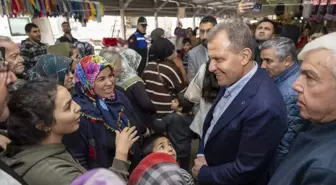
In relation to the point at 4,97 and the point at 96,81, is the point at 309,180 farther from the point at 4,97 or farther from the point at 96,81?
the point at 96,81

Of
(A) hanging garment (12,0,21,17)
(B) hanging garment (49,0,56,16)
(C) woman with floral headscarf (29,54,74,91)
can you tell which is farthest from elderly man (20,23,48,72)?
(C) woman with floral headscarf (29,54,74,91)

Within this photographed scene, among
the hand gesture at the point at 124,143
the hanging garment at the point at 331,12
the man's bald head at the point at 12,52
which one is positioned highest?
the hanging garment at the point at 331,12

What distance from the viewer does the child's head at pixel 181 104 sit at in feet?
8.89

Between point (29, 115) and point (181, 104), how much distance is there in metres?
1.76

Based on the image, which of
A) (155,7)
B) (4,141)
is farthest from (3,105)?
(155,7)

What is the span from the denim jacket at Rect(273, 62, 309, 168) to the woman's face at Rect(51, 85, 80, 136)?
4.46ft

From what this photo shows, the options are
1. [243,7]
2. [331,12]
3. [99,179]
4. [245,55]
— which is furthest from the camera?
[331,12]

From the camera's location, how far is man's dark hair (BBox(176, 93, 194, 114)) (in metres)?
2.70

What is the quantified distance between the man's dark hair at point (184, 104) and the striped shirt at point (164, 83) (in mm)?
221

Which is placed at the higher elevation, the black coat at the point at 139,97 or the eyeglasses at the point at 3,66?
the eyeglasses at the point at 3,66

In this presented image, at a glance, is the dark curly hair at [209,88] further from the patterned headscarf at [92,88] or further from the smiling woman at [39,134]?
the smiling woman at [39,134]

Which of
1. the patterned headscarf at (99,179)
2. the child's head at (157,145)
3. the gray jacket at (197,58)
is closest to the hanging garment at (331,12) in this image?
the gray jacket at (197,58)

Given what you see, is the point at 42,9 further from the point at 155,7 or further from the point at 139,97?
the point at 155,7

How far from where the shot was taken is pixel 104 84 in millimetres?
1767
